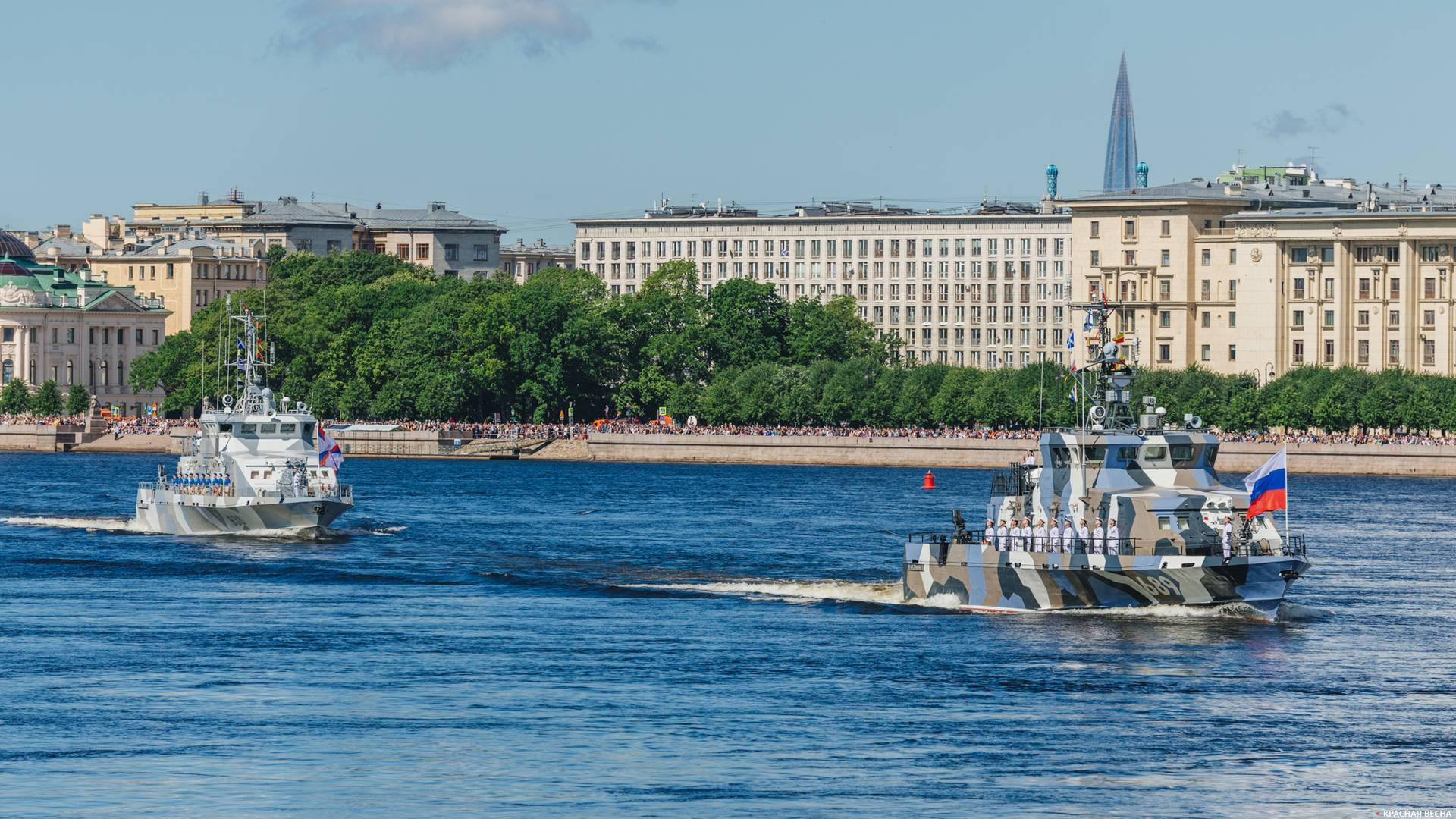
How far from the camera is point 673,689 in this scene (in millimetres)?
50750

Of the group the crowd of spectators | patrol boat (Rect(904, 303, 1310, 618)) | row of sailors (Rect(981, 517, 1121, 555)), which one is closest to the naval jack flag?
patrol boat (Rect(904, 303, 1310, 618))

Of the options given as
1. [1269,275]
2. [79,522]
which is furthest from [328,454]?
[1269,275]

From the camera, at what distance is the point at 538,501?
4589 inches

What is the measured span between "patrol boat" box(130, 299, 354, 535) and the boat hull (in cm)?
2

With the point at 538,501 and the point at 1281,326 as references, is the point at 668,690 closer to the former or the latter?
the point at 538,501

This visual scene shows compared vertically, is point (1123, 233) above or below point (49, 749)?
above

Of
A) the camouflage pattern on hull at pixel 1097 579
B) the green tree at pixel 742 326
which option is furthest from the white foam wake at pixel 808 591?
the green tree at pixel 742 326

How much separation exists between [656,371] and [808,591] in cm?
11940

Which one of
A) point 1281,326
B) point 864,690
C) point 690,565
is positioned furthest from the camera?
point 1281,326

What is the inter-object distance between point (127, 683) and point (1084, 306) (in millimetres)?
144550

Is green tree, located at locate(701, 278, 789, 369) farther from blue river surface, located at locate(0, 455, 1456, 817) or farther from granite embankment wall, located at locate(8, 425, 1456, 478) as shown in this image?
blue river surface, located at locate(0, 455, 1456, 817)

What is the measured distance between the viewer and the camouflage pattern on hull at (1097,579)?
57.1 m

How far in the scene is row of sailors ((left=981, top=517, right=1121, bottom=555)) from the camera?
5794cm

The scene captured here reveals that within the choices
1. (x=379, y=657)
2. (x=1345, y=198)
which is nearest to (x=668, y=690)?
(x=379, y=657)
